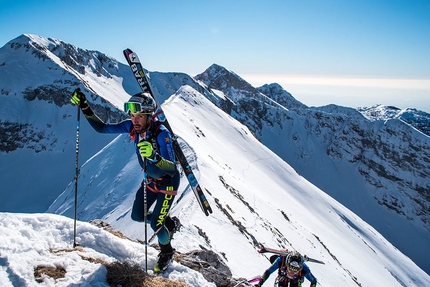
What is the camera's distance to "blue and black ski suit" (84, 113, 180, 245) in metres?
6.82

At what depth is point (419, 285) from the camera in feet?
195

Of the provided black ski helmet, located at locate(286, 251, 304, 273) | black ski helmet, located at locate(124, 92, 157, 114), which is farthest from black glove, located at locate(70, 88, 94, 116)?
black ski helmet, located at locate(286, 251, 304, 273)

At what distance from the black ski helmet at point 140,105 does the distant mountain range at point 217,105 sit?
45.1m

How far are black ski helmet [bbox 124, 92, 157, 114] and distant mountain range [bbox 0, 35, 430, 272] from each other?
45095 millimetres

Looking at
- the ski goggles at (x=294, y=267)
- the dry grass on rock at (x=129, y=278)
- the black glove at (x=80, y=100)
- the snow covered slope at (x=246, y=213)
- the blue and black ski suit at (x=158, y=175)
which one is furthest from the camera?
the snow covered slope at (x=246, y=213)

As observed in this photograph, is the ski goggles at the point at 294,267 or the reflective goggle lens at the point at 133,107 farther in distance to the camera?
the ski goggles at the point at 294,267

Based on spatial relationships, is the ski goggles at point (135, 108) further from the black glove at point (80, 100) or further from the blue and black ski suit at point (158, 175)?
the black glove at point (80, 100)

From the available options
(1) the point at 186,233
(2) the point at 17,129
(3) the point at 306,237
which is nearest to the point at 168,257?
(1) the point at 186,233

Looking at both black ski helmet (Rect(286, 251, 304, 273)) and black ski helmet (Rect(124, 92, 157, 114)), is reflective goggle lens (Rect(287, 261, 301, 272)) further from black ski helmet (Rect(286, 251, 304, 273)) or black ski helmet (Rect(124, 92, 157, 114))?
black ski helmet (Rect(124, 92, 157, 114))

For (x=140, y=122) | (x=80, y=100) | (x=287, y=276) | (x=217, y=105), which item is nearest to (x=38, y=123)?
(x=217, y=105)

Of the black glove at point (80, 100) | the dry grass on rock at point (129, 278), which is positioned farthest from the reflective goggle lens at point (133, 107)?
the dry grass on rock at point (129, 278)

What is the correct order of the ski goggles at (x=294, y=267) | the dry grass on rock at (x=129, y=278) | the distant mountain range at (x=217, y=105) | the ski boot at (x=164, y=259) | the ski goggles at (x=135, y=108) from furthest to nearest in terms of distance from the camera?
the distant mountain range at (x=217, y=105) → the ski goggles at (x=294, y=267) → the ski boot at (x=164, y=259) → the ski goggles at (x=135, y=108) → the dry grass on rock at (x=129, y=278)

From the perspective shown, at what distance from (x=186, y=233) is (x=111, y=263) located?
7462mm

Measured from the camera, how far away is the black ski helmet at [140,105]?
6.63 meters
